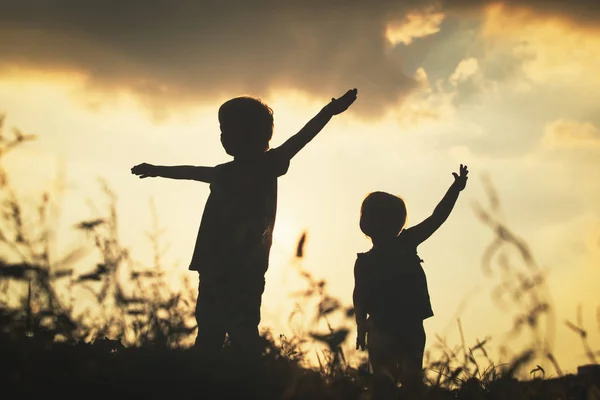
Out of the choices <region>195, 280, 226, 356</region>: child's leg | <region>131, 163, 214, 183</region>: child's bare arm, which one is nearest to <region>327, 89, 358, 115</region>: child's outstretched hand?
<region>131, 163, 214, 183</region>: child's bare arm

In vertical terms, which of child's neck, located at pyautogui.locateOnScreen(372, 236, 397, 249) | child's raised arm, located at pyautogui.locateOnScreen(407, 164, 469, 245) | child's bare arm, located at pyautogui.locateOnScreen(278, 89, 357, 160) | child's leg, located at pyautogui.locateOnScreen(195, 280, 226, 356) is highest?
child's bare arm, located at pyautogui.locateOnScreen(278, 89, 357, 160)

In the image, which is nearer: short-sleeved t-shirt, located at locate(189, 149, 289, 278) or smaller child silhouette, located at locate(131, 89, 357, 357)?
smaller child silhouette, located at locate(131, 89, 357, 357)

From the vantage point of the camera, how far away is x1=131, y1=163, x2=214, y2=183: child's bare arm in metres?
5.39

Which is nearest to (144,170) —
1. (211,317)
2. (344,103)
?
(211,317)

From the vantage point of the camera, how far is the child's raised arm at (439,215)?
6.25m

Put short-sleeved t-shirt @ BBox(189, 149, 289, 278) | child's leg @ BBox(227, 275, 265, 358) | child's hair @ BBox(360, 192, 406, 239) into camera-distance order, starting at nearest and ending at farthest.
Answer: child's leg @ BBox(227, 275, 265, 358), short-sleeved t-shirt @ BBox(189, 149, 289, 278), child's hair @ BBox(360, 192, 406, 239)

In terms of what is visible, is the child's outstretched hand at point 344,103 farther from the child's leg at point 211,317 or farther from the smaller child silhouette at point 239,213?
the child's leg at point 211,317

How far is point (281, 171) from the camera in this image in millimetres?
5262

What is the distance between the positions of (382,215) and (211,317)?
210cm

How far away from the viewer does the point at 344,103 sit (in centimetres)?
507

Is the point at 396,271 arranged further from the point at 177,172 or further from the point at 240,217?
the point at 177,172

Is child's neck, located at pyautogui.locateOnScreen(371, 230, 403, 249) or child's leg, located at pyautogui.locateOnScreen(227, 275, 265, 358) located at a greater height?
child's neck, located at pyautogui.locateOnScreen(371, 230, 403, 249)

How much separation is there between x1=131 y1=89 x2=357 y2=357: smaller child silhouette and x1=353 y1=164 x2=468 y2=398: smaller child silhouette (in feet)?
4.14

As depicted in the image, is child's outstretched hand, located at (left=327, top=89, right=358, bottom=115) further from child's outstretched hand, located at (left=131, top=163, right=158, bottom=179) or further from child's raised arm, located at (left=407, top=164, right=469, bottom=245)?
child's raised arm, located at (left=407, top=164, right=469, bottom=245)
